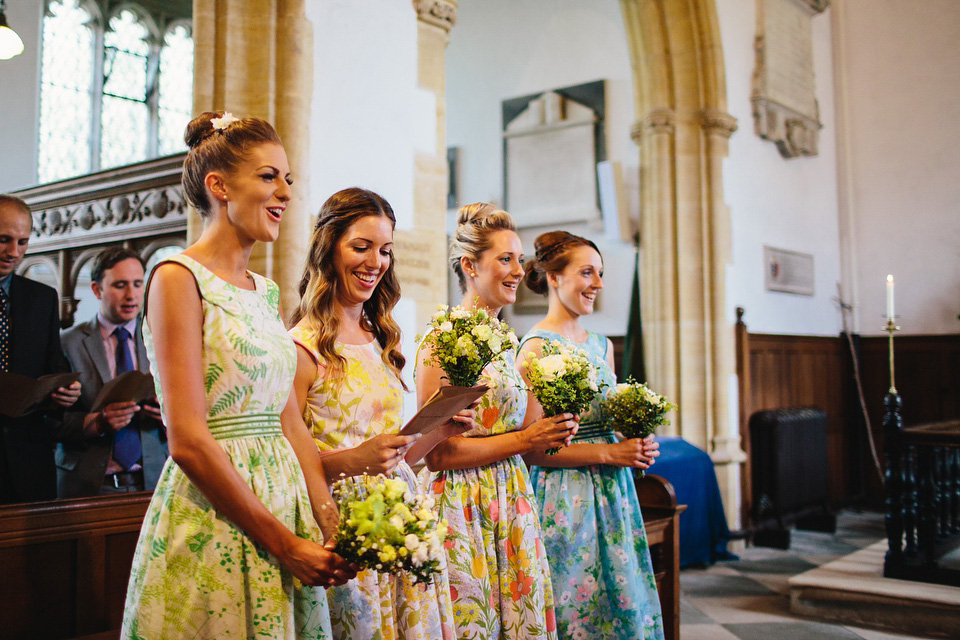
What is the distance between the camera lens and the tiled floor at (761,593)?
388cm

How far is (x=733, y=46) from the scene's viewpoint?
21.0ft

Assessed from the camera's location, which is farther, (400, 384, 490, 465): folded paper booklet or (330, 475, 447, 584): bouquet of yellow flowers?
(400, 384, 490, 465): folded paper booklet

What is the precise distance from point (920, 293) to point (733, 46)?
9.49 ft

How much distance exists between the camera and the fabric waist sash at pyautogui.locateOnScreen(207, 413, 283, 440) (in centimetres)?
140

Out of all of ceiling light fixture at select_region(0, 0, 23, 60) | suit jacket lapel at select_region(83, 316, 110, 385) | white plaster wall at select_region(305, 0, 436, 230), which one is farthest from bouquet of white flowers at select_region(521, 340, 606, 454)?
ceiling light fixture at select_region(0, 0, 23, 60)

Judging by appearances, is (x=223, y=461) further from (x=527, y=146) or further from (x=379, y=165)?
(x=527, y=146)

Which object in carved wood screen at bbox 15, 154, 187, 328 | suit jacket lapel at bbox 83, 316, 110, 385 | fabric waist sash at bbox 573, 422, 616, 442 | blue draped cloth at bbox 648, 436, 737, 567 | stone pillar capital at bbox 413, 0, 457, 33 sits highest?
stone pillar capital at bbox 413, 0, 457, 33

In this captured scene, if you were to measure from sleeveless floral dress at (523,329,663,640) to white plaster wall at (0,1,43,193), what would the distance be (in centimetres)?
762

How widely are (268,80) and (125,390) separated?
1269mm

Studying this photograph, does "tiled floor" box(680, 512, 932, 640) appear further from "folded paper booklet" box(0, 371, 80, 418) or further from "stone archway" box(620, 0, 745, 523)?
"folded paper booklet" box(0, 371, 80, 418)

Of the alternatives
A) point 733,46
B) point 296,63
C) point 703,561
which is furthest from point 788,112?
point 296,63

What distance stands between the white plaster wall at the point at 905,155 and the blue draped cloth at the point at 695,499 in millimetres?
3156

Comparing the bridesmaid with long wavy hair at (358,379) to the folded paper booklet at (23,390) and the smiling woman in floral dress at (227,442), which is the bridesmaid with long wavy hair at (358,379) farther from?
the folded paper booklet at (23,390)

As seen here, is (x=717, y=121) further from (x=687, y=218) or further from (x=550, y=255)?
(x=550, y=255)
